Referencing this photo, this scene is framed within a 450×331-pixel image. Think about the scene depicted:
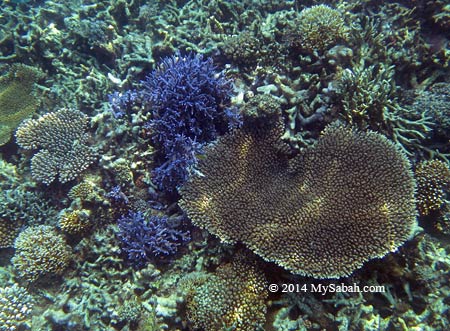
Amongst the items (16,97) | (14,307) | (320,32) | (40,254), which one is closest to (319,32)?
(320,32)

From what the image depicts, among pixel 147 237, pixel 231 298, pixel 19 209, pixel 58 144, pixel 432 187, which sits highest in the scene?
pixel 58 144

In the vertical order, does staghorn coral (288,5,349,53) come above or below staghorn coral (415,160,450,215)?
above

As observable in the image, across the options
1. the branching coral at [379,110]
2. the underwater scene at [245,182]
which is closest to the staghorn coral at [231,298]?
the underwater scene at [245,182]

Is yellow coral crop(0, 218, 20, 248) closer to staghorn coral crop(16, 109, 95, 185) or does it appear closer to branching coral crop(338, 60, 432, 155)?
staghorn coral crop(16, 109, 95, 185)

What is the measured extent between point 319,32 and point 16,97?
5520 mm

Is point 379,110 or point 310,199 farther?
point 379,110

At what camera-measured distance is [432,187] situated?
393 cm

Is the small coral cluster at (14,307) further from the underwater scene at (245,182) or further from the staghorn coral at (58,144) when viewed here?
the staghorn coral at (58,144)

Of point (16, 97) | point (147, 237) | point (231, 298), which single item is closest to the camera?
point (231, 298)

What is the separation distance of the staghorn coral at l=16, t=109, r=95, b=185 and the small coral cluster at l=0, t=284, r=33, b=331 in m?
1.59

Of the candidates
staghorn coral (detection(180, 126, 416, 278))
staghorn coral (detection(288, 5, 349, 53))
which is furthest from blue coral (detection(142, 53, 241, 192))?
staghorn coral (detection(288, 5, 349, 53))

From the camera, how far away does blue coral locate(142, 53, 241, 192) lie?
13.8ft

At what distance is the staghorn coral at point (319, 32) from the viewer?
4547mm

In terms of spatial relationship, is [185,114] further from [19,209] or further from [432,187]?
[432,187]
